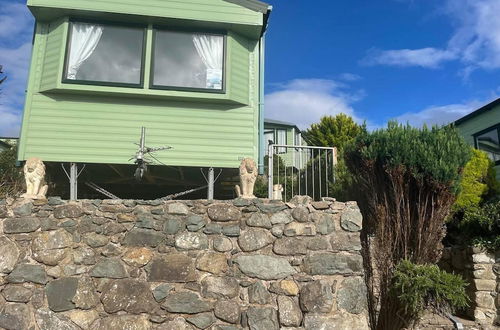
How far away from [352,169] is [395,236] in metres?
1.26

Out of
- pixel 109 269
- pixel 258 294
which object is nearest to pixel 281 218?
pixel 258 294

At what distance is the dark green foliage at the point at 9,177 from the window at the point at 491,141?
12.7m

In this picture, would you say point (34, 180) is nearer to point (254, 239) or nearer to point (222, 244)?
point (222, 244)

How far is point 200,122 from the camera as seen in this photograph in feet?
21.8

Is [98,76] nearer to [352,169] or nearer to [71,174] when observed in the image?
[71,174]

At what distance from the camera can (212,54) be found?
267 inches

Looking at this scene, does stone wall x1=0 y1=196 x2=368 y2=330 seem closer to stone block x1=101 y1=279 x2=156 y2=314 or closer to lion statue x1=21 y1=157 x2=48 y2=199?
stone block x1=101 y1=279 x2=156 y2=314

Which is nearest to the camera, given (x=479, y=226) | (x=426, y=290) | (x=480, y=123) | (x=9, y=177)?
(x=426, y=290)

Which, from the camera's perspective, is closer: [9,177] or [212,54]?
[212,54]

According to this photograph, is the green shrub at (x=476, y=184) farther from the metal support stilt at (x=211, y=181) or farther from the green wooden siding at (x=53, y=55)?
the green wooden siding at (x=53, y=55)

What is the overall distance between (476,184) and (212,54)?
5.53m

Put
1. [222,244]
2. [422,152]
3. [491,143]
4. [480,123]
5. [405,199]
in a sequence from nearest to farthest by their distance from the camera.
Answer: [222,244]
[422,152]
[405,199]
[491,143]
[480,123]

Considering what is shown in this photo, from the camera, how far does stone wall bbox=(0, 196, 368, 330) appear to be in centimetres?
422

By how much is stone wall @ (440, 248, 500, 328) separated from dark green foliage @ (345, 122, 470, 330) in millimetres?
925
